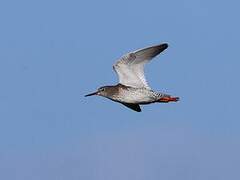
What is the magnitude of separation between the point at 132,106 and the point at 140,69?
5.92 feet

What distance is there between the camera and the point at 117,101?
26.1 metres

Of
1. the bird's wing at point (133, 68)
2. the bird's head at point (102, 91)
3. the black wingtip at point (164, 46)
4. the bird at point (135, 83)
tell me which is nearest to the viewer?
the black wingtip at point (164, 46)

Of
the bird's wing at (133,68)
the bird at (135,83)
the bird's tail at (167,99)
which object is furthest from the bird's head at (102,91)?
the bird's tail at (167,99)

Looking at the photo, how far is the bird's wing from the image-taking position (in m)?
25.9

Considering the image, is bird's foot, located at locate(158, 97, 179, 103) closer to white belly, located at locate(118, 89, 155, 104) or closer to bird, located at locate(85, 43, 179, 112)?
bird, located at locate(85, 43, 179, 112)

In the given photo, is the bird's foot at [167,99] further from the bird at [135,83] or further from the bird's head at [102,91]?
the bird's head at [102,91]

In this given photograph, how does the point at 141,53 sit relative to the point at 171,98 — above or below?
above

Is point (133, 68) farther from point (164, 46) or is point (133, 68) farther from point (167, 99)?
point (167, 99)

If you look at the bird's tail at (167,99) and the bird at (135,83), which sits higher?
the bird at (135,83)

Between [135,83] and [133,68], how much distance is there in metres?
0.63

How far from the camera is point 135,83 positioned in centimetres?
2609

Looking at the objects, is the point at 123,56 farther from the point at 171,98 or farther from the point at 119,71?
the point at 171,98

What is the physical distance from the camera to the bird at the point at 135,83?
2550 centimetres

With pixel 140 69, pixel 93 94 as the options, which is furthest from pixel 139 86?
pixel 93 94
